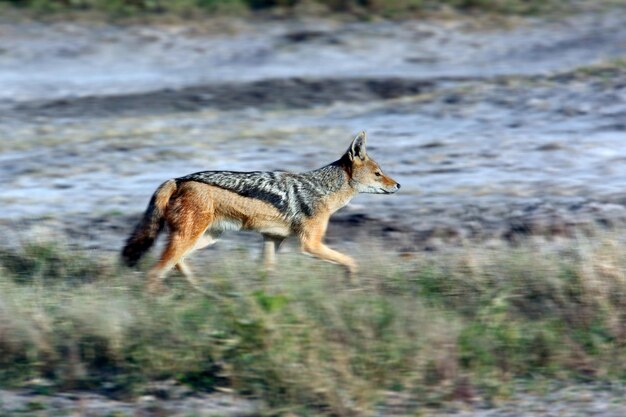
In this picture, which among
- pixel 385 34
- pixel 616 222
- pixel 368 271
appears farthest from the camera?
pixel 385 34

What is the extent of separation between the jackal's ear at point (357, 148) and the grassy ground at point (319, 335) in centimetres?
156

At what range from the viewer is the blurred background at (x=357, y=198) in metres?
7.29

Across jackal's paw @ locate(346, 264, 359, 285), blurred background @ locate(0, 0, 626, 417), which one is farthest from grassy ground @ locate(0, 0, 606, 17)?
jackal's paw @ locate(346, 264, 359, 285)

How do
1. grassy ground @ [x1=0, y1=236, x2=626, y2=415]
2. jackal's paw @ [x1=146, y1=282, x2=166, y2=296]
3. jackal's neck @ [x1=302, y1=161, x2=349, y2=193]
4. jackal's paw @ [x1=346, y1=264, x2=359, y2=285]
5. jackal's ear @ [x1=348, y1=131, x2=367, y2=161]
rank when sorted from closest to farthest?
1. grassy ground @ [x1=0, y1=236, x2=626, y2=415]
2. jackal's paw @ [x1=146, y1=282, x2=166, y2=296]
3. jackal's paw @ [x1=346, y1=264, x2=359, y2=285]
4. jackal's neck @ [x1=302, y1=161, x2=349, y2=193]
5. jackal's ear @ [x1=348, y1=131, x2=367, y2=161]

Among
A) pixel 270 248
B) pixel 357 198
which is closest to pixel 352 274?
pixel 270 248

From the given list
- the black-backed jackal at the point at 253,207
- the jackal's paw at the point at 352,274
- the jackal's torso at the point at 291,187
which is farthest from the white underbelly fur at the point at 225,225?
the jackal's paw at the point at 352,274

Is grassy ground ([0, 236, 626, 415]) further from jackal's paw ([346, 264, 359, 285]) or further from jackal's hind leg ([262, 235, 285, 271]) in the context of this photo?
jackal's hind leg ([262, 235, 285, 271])

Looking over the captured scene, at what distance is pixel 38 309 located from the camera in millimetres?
7602

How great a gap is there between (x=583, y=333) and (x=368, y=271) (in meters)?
1.58

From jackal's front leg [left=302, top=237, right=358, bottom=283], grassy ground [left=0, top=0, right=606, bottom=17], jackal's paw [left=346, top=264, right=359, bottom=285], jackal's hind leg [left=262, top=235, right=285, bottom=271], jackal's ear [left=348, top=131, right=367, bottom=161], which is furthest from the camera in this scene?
grassy ground [left=0, top=0, right=606, bottom=17]

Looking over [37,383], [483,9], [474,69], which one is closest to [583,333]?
[37,383]

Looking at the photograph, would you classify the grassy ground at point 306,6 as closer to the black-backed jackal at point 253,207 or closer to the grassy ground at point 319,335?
the black-backed jackal at point 253,207

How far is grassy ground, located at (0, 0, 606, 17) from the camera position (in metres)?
21.0

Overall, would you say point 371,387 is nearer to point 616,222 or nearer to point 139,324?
point 139,324
